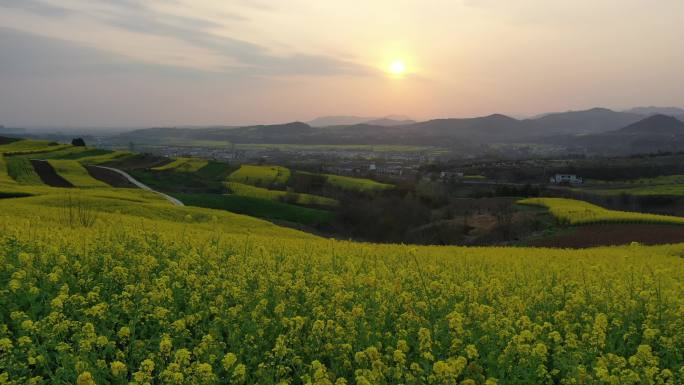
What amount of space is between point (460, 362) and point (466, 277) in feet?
20.7

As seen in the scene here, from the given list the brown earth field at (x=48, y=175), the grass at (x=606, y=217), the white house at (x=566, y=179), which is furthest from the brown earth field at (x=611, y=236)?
the white house at (x=566, y=179)

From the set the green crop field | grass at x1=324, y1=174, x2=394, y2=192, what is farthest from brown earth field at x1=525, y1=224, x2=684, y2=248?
grass at x1=324, y1=174, x2=394, y2=192

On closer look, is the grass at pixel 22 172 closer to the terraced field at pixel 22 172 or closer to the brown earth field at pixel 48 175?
the terraced field at pixel 22 172

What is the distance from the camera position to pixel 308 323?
7.17 metres

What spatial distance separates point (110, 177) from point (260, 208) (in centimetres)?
2362

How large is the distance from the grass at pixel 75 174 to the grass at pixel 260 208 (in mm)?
10786

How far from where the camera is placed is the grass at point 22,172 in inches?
2262

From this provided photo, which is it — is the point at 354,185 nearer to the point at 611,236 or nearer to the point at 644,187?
the point at 644,187

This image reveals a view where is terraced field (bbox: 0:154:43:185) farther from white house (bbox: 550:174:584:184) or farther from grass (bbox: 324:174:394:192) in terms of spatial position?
white house (bbox: 550:174:584:184)

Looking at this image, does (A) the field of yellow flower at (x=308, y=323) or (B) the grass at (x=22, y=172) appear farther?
(B) the grass at (x=22, y=172)

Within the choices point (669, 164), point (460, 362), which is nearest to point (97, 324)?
point (460, 362)

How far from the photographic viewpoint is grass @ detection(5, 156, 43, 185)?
57456 mm

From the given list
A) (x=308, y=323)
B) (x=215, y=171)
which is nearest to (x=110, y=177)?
(x=215, y=171)

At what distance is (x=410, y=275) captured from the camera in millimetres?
10109
